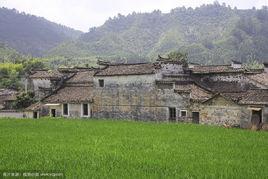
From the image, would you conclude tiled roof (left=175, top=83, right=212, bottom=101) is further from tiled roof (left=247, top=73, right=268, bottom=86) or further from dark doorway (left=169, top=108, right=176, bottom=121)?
tiled roof (left=247, top=73, right=268, bottom=86)

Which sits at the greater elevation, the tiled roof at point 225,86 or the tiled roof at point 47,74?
the tiled roof at point 47,74

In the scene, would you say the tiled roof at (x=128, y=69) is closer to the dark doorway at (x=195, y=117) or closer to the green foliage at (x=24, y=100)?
the dark doorway at (x=195, y=117)

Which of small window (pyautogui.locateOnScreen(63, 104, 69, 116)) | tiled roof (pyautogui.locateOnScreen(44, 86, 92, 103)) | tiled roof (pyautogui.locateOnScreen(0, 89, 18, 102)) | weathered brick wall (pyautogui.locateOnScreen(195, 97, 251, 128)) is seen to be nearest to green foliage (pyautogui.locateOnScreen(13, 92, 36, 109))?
tiled roof (pyautogui.locateOnScreen(0, 89, 18, 102))

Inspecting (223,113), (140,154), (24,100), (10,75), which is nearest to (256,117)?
(223,113)

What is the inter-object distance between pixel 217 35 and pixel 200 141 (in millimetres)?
167658

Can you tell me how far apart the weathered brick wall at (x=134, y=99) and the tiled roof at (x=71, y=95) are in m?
1.57

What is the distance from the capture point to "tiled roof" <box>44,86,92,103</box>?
151ft

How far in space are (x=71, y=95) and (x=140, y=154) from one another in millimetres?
29571

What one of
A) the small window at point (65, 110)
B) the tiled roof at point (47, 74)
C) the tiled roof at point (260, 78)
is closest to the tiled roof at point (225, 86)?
the tiled roof at point (260, 78)

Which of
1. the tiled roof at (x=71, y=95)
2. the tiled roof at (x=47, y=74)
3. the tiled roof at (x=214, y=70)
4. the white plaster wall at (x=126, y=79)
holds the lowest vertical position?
the tiled roof at (x=71, y=95)

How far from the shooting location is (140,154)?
18672 millimetres

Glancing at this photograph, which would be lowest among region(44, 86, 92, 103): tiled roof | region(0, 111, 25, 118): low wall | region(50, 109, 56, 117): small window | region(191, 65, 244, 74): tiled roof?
region(0, 111, 25, 118): low wall

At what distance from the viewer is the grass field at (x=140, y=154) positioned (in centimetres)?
1480

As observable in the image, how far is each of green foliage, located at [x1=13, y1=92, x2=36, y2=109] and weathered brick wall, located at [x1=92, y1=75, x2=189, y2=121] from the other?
12.4 meters
